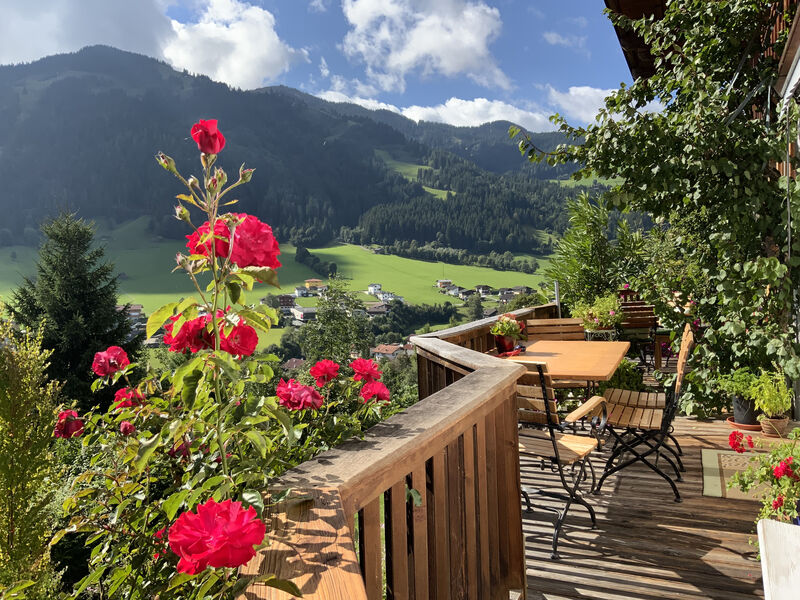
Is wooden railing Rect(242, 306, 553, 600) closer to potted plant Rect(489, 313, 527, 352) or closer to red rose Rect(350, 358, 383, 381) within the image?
red rose Rect(350, 358, 383, 381)

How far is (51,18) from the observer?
16150cm

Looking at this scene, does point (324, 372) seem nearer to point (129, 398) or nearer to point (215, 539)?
point (129, 398)

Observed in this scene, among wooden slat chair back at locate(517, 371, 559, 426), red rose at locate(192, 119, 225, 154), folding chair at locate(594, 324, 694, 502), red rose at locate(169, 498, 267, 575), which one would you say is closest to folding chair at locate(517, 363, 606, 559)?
wooden slat chair back at locate(517, 371, 559, 426)

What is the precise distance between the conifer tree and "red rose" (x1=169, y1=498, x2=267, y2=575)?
26.8m

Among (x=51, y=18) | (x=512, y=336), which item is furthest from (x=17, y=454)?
(x=51, y=18)

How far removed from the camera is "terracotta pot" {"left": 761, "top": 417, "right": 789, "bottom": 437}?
3.86 m

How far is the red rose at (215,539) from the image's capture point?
637 mm

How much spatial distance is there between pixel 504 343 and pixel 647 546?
1881 millimetres

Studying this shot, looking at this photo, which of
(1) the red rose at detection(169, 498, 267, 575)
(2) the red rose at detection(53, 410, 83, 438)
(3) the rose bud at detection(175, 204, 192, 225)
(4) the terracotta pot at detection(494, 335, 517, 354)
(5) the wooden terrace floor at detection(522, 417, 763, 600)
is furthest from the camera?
(4) the terracotta pot at detection(494, 335, 517, 354)

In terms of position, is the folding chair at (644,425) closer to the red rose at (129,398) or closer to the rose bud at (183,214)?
the red rose at (129,398)

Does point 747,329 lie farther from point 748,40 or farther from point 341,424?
point 341,424

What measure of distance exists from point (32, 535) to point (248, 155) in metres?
122

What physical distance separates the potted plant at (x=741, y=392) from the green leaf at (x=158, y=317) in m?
4.23

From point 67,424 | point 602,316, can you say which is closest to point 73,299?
point 602,316
